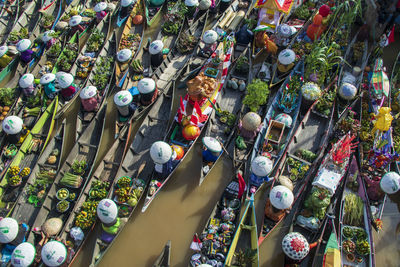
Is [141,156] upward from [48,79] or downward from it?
downward

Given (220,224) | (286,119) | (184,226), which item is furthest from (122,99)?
(286,119)

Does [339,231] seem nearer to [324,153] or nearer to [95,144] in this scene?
[324,153]

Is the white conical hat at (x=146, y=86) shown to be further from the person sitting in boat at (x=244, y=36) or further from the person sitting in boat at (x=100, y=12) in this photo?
the person sitting in boat at (x=100, y=12)

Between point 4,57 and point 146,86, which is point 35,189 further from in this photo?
point 4,57

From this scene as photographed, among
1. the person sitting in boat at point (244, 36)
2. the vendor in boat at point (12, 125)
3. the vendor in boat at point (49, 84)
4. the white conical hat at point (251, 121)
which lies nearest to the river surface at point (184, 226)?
the white conical hat at point (251, 121)

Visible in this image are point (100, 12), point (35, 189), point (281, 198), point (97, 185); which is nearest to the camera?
point (281, 198)

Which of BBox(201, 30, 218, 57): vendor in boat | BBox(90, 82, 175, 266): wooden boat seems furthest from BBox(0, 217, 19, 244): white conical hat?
BBox(201, 30, 218, 57): vendor in boat
